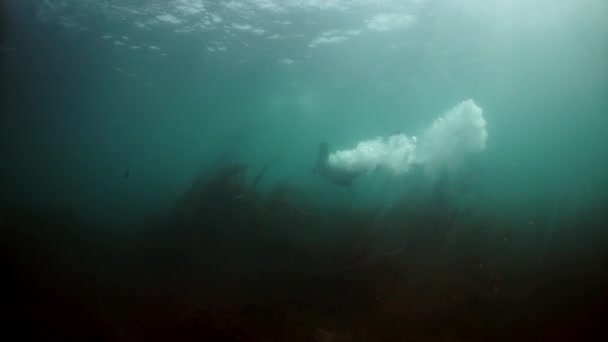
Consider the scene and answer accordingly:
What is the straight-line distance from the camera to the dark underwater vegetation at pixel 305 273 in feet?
34.8

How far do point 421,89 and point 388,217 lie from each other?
23.9m

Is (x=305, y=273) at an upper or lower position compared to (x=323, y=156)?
lower

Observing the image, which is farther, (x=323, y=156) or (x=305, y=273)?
(x=323, y=156)

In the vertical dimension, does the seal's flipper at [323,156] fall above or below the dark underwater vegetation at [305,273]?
above

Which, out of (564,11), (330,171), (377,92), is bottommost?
(330,171)

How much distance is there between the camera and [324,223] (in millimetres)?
18500

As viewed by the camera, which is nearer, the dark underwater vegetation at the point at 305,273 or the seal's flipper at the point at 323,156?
the dark underwater vegetation at the point at 305,273

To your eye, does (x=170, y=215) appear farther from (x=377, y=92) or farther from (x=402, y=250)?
(x=377, y=92)

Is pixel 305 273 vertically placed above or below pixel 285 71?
below

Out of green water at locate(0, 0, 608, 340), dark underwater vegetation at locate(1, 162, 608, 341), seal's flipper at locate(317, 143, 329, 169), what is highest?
green water at locate(0, 0, 608, 340)

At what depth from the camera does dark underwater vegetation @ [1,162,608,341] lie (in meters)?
10.6

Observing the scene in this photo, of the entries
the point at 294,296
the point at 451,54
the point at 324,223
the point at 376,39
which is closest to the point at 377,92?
the point at 451,54

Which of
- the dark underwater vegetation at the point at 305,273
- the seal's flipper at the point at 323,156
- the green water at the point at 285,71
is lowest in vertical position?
the dark underwater vegetation at the point at 305,273

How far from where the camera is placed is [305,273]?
44.8ft
